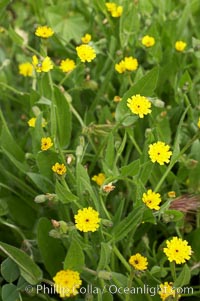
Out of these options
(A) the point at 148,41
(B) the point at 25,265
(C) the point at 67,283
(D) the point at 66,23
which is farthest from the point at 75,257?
(D) the point at 66,23

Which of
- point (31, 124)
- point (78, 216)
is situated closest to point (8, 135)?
point (31, 124)

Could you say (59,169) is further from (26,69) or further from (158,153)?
(26,69)

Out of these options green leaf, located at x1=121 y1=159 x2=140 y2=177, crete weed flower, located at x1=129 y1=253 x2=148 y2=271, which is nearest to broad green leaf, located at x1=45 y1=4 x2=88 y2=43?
green leaf, located at x1=121 y1=159 x2=140 y2=177

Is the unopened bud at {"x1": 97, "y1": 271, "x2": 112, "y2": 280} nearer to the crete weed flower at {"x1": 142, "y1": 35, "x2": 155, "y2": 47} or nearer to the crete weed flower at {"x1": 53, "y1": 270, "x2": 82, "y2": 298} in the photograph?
the crete weed flower at {"x1": 53, "y1": 270, "x2": 82, "y2": 298}

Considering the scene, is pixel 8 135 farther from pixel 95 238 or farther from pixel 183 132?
pixel 183 132

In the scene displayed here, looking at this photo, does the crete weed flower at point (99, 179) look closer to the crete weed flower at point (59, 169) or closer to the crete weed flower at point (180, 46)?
the crete weed flower at point (59, 169)

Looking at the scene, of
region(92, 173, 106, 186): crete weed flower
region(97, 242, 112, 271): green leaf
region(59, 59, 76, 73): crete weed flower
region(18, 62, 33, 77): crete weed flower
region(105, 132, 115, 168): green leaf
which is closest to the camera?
region(97, 242, 112, 271): green leaf
